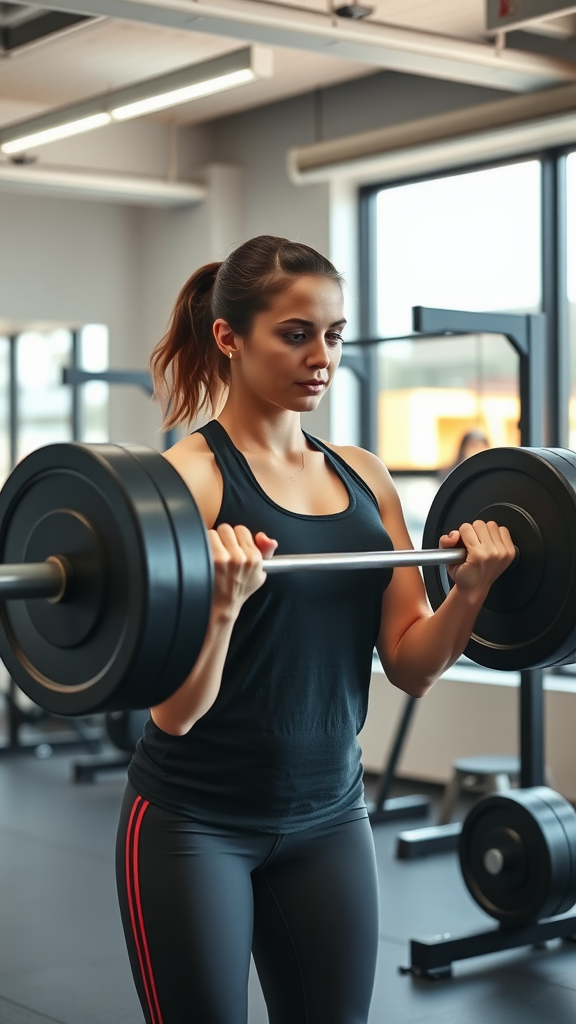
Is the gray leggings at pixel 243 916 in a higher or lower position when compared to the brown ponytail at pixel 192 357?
lower

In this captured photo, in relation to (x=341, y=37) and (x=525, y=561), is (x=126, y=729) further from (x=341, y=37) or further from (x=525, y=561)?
(x=525, y=561)

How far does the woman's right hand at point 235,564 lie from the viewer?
1.43m

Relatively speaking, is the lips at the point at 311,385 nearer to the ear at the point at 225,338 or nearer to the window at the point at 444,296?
the ear at the point at 225,338

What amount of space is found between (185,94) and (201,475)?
326 centimetres

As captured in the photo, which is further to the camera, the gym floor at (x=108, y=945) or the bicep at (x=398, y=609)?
the gym floor at (x=108, y=945)

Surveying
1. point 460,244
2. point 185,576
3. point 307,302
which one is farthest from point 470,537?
point 460,244

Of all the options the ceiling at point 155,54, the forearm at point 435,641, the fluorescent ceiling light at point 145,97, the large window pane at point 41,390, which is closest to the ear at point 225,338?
the forearm at point 435,641

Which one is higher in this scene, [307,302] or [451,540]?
[307,302]

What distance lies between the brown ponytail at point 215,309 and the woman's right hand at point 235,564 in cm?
31

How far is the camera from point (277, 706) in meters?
1.55

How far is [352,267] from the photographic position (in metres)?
5.84

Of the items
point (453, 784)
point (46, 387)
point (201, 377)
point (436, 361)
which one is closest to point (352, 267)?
point (436, 361)

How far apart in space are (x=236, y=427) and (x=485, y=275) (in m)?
3.87

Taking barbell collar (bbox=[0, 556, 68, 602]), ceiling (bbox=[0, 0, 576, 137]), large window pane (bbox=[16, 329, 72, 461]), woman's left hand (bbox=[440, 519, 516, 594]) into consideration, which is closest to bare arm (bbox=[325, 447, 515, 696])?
woman's left hand (bbox=[440, 519, 516, 594])
